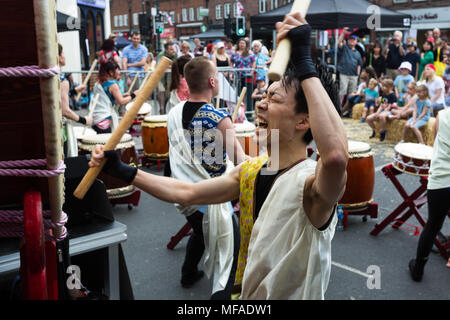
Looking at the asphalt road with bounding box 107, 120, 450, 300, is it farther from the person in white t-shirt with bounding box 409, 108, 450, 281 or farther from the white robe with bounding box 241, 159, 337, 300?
the white robe with bounding box 241, 159, 337, 300

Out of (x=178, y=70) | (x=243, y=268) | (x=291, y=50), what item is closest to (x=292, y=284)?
(x=243, y=268)

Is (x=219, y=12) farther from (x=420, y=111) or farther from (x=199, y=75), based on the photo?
(x=199, y=75)

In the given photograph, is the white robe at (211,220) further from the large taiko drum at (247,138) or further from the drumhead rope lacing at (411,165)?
the drumhead rope lacing at (411,165)

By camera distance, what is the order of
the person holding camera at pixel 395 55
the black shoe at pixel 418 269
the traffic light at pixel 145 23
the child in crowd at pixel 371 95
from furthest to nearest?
the traffic light at pixel 145 23
the person holding camera at pixel 395 55
the child in crowd at pixel 371 95
the black shoe at pixel 418 269

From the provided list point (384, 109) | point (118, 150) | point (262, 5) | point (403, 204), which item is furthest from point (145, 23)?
point (262, 5)

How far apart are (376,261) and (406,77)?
8.34 metres

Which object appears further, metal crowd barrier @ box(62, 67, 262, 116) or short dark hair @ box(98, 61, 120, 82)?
metal crowd barrier @ box(62, 67, 262, 116)

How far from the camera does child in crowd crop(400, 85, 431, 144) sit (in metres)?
8.87

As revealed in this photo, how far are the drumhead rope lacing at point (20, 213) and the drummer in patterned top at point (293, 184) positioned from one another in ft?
0.96

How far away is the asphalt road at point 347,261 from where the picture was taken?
3.79 meters

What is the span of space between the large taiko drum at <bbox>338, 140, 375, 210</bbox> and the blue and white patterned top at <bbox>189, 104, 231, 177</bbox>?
6.42ft

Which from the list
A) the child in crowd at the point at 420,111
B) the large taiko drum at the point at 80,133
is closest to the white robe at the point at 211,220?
the large taiko drum at the point at 80,133

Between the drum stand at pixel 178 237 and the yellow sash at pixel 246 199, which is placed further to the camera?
the drum stand at pixel 178 237

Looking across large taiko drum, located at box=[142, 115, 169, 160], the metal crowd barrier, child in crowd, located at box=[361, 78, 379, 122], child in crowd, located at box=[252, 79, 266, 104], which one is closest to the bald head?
large taiko drum, located at box=[142, 115, 169, 160]
